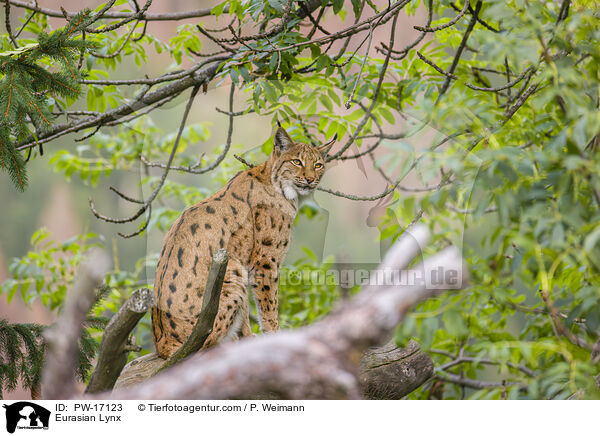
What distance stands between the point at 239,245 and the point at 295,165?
37cm

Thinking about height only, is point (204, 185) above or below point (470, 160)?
above

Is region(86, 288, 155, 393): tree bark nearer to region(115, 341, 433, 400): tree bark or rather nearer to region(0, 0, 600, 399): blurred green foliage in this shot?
region(115, 341, 433, 400): tree bark

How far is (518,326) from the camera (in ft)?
10.7

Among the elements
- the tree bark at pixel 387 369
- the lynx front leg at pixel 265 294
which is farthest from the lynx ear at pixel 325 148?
the tree bark at pixel 387 369

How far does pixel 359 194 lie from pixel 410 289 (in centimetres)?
63

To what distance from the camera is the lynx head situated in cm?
211

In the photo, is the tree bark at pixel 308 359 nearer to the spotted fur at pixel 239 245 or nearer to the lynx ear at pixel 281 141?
the spotted fur at pixel 239 245

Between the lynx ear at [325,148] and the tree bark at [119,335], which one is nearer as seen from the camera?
the tree bark at [119,335]

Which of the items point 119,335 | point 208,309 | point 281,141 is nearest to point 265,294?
point 208,309

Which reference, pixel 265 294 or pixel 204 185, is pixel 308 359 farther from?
pixel 204 185

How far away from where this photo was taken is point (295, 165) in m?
2.12

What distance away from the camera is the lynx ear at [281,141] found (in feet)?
7.00
